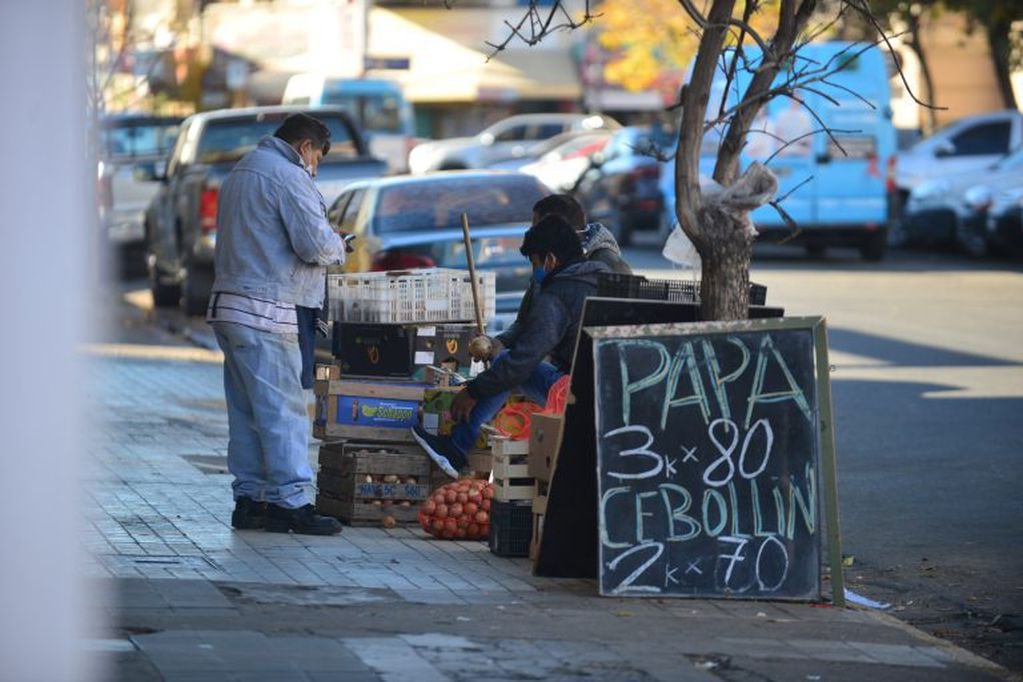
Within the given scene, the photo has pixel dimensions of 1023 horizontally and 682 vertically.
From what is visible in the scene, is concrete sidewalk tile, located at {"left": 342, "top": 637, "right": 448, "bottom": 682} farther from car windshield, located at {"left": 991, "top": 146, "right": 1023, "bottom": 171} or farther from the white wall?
car windshield, located at {"left": 991, "top": 146, "right": 1023, "bottom": 171}

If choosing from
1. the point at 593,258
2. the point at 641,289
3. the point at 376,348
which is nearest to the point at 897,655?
the point at 641,289

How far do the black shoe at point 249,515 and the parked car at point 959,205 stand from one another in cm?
2026

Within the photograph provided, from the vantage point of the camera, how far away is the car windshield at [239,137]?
21.1 metres

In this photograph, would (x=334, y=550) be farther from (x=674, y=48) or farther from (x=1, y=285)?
(x=674, y=48)

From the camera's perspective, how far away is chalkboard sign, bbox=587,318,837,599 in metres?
7.57

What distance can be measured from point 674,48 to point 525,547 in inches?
1544

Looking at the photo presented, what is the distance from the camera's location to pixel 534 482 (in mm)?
8477

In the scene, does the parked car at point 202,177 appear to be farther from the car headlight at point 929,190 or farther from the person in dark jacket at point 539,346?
the car headlight at point 929,190

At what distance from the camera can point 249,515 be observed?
892cm

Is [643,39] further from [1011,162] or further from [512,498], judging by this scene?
[512,498]

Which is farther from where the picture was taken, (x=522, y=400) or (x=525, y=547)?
(x=522, y=400)

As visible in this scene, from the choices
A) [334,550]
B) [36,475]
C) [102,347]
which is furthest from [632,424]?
[102,347]

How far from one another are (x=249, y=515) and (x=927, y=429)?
568cm

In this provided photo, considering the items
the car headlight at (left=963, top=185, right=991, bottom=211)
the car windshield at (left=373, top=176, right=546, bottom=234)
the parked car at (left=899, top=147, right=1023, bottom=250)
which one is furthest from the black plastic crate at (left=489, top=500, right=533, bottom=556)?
the car headlight at (left=963, top=185, right=991, bottom=211)
